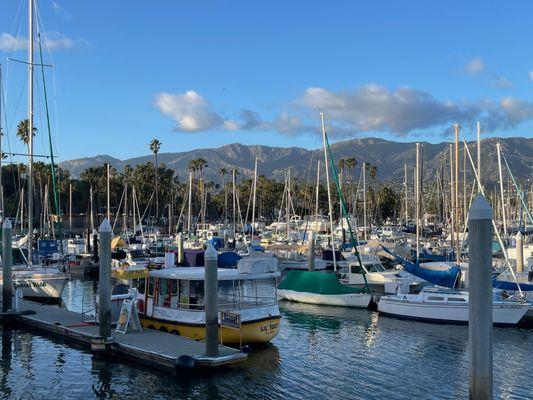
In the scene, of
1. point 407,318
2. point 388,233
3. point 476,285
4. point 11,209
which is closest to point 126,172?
point 11,209

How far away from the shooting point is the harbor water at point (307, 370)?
57.8 ft

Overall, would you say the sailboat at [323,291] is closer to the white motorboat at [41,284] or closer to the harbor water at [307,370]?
the harbor water at [307,370]

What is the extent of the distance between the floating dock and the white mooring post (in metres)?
9.06

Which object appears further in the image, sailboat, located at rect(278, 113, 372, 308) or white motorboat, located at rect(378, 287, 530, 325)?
sailboat, located at rect(278, 113, 372, 308)

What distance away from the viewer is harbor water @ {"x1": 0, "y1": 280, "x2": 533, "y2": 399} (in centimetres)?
1762

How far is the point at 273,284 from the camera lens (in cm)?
2308

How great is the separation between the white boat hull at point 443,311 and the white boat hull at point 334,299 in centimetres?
180

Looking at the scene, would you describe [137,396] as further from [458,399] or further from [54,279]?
[54,279]

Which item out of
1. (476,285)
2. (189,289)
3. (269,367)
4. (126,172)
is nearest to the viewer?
(476,285)

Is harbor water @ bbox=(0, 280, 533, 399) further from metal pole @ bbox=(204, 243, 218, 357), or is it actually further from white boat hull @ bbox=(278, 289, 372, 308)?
white boat hull @ bbox=(278, 289, 372, 308)

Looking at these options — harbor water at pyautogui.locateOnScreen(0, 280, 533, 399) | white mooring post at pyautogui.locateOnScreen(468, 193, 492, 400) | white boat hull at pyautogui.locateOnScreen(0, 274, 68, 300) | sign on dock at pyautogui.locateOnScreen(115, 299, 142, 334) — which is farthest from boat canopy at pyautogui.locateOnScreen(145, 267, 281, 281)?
white boat hull at pyautogui.locateOnScreen(0, 274, 68, 300)

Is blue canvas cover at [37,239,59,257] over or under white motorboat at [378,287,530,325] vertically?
over

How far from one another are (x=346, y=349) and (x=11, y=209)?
72.4 m

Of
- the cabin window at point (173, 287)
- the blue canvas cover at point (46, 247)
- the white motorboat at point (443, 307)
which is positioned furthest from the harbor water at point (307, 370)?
the blue canvas cover at point (46, 247)
